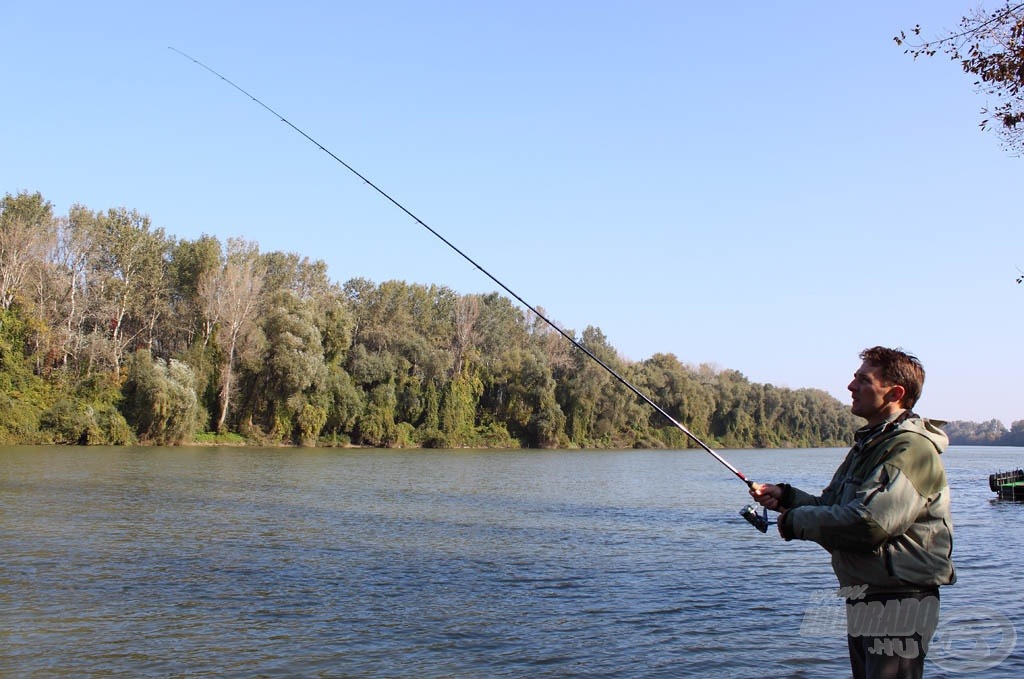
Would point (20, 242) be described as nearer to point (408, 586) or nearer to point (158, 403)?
point (158, 403)

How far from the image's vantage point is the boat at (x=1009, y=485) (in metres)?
33.5

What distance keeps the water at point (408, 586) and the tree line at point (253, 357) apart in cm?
2933

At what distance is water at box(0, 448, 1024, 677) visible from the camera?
9523 mm

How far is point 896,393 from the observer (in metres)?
4.38

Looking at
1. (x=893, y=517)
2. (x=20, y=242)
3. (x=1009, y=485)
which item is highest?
(x=20, y=242)

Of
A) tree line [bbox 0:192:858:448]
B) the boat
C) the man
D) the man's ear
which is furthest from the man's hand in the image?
tree line [bbox 0:192:858:448]

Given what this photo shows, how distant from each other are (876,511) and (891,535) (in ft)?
0.53

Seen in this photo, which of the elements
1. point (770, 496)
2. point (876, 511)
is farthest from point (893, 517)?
point (770, 496)

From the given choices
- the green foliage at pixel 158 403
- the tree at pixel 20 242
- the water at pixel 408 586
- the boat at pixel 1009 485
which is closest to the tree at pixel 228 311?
the green foliage at pixel 158 403

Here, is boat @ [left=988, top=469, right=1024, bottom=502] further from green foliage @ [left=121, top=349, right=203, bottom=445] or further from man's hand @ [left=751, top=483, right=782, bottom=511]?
green foliage @ [left=121, top=349, right=203, bottom=445]

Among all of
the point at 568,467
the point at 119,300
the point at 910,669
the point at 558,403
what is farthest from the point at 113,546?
the point at 558,403

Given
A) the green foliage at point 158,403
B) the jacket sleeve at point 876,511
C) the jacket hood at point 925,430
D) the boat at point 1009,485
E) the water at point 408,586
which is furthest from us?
the green foliage at point 158,403

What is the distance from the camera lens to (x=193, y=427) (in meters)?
54.6

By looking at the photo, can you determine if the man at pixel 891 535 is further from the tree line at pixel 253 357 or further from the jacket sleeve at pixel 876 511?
the tree line at pixel 253 357
